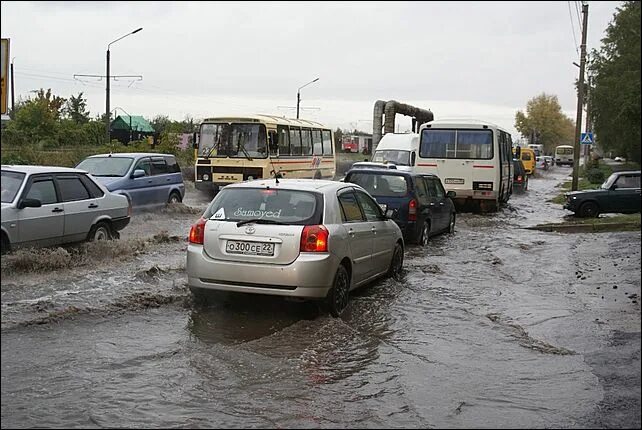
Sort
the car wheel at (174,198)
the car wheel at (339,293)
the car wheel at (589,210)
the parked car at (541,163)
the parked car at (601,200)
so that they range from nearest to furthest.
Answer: the car wheel at (339,293)
the car wheel at (174,198)
the parked car at (601,200)
the car wheel at (589,210)
the parked car at (541,163)

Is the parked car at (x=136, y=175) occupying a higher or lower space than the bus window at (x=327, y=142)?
lower

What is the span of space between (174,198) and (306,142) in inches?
300

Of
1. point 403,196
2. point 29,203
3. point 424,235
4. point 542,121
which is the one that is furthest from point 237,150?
point 542,121

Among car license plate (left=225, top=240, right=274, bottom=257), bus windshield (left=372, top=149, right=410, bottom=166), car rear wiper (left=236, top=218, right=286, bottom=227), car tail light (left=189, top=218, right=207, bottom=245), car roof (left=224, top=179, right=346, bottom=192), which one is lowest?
car license plate (left=225, top=240, right=274, bottom=257)

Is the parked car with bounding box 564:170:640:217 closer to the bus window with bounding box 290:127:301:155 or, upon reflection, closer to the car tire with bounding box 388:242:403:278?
the bus window with bounding box 290:127:301:155

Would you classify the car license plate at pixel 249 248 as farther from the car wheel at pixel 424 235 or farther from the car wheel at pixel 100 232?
the car wheel at pixel 424 235

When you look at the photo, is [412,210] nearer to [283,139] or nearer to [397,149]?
[283,139]

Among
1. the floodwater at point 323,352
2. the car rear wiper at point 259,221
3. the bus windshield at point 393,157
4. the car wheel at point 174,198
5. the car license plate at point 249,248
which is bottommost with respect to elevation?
the floodwater at point 323,352

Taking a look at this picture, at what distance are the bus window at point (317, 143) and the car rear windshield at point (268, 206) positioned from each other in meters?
18.5

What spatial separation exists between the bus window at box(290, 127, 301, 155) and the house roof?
28.4 m

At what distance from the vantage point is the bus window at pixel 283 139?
23.1 m

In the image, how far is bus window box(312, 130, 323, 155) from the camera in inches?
1064

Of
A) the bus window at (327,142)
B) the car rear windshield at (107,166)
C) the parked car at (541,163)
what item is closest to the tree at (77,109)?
the bus window at (327,142)

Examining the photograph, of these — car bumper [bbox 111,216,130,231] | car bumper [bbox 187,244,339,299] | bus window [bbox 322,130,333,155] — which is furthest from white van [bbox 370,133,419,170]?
car bumper [bbox 187,244,339,299]
